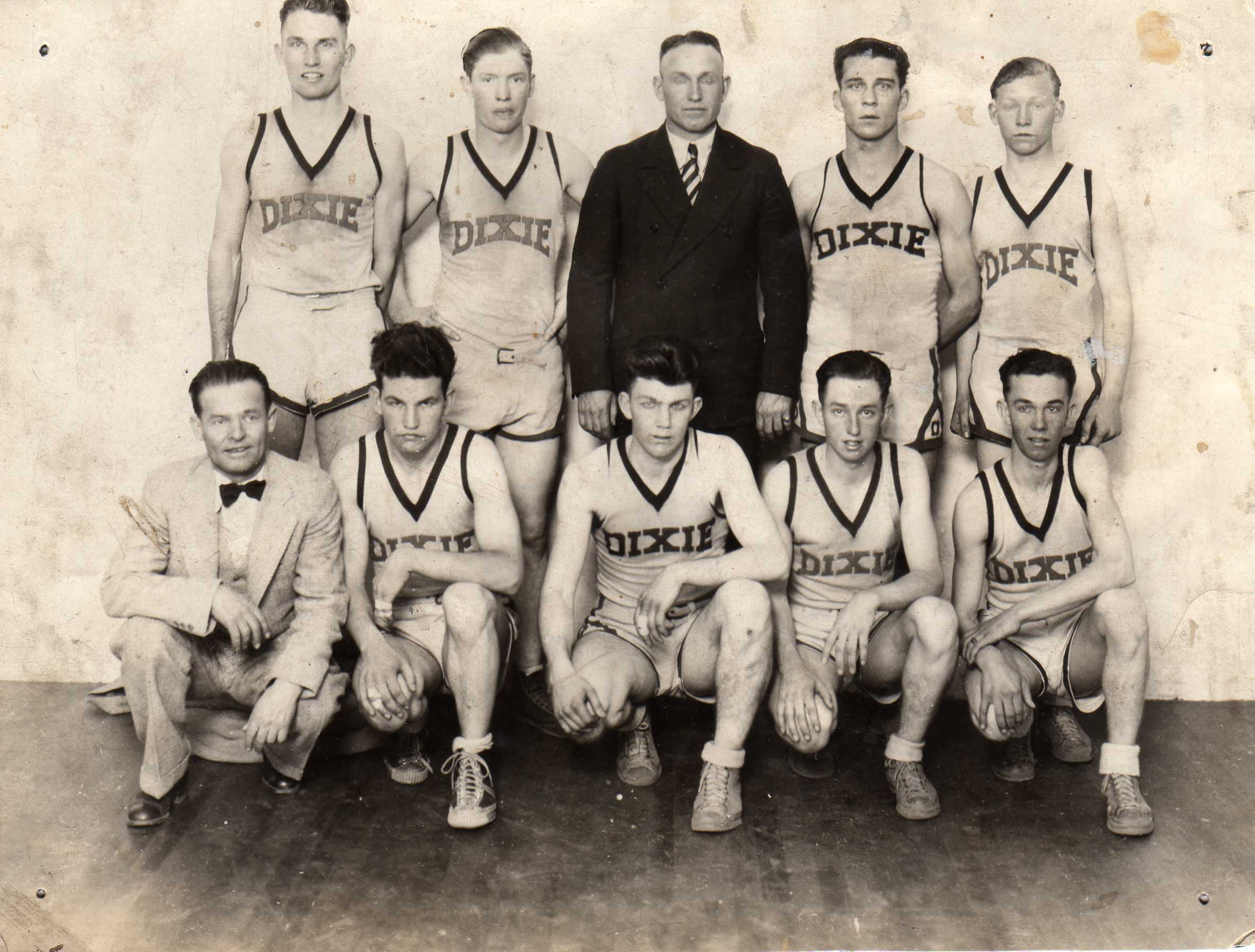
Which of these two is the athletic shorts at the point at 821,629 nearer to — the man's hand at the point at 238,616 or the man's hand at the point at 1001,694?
the man's hand at the point at 1001,694

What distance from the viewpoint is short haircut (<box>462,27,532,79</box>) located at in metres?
3.84

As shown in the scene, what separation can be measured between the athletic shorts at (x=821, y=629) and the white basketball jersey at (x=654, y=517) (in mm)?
310

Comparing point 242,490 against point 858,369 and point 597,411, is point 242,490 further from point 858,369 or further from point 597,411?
point 858,369

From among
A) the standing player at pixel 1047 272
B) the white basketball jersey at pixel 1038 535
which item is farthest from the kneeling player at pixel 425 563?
the standing player at pixel 1047 272

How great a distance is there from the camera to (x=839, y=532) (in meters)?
3.68

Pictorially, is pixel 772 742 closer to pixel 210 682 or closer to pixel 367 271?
pixel 210 682

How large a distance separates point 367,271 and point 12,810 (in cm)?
190

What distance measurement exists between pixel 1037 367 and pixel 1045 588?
65cm

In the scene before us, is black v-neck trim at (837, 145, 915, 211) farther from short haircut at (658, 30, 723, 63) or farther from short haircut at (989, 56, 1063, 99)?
short haircut at (658, 30, 723, 63)

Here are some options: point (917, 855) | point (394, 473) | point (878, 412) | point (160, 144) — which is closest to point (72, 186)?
point (160, 144)

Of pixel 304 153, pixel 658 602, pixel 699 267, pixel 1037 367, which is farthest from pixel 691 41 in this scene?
pixel 658 602

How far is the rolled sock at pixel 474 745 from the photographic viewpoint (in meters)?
3.46

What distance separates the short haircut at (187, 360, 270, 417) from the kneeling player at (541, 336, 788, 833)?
0.94 metres

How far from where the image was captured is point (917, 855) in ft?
10.6
